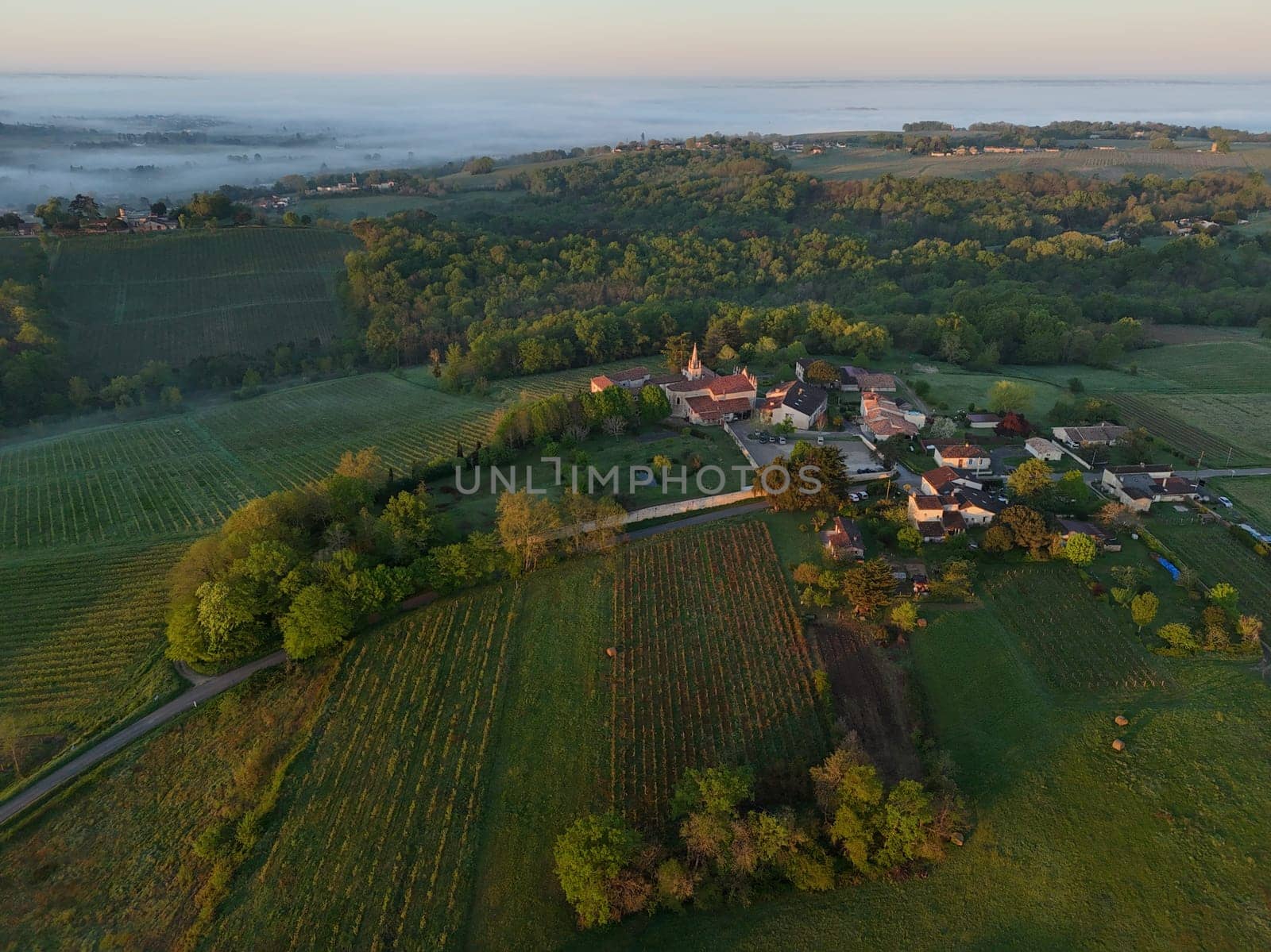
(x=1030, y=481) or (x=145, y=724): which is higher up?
(x=1030, y=481)

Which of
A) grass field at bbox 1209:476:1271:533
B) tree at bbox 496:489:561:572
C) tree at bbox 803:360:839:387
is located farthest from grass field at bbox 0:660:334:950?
grass field at bbox 1209:476:1271:533

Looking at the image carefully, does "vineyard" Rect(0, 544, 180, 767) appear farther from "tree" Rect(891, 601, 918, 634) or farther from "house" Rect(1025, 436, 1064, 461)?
"house" Rect(1025, 436, 1064, 461)

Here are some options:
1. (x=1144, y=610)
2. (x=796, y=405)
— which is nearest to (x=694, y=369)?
(x=796, y=405)

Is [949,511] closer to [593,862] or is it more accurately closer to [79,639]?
[593,862]

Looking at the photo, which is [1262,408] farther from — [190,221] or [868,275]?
[190,221]

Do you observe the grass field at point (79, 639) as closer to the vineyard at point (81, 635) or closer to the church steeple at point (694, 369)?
the vineyard at point (81, 635)

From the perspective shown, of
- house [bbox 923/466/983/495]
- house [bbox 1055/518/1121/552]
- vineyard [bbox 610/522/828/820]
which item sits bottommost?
vineyard [bbox 610/522/828/820]

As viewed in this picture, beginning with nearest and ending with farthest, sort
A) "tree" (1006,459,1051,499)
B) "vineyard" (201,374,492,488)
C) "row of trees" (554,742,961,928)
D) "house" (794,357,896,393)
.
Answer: "row of trees" (554,742,961,928) → "tree" (1006,459,1051,499) → "vineyard" (201,374,492,488) → "house" (794,357,896,393)
